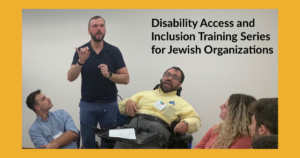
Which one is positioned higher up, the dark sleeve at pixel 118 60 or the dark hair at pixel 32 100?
the dark sleeve at pixel 118 60

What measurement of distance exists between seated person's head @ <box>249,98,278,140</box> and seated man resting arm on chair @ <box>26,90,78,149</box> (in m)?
1.80

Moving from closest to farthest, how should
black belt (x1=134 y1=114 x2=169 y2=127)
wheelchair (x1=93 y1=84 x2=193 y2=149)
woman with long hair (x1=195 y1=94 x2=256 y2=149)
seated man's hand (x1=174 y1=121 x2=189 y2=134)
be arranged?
woman with long hair (x1=195 y1=94 x2=256 y2=149)
wheelchair (x1=93 y1=84 x2=193 y2=149)
seated man's hand (x1=174 y1=121 x2=189 y2=134)
black belt (x1=134 y1=114 x2=169 y2=127)

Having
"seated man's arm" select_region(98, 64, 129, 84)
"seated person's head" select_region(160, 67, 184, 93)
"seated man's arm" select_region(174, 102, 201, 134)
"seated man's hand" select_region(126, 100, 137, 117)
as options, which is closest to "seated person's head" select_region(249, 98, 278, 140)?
"seated man's arm" select_region(174, 102, 201, 134)

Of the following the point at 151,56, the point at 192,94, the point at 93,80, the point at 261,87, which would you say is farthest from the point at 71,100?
the point at 261,87

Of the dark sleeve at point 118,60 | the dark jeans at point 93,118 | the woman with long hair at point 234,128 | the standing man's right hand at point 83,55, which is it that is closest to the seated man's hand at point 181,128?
the woman with long hair at point 234,128

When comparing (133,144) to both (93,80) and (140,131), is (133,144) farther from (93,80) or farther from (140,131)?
(93,80)

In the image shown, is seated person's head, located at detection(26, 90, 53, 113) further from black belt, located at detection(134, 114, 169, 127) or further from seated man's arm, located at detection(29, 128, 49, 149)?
black belt, located at detection(134, 114, 169, 127)

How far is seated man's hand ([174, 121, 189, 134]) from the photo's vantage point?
2.72 metres

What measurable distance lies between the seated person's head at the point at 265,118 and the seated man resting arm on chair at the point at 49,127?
180cm

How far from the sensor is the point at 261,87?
10.00ft

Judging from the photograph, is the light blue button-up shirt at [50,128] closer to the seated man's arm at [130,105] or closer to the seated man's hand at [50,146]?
the seated man's hand at [50,146]

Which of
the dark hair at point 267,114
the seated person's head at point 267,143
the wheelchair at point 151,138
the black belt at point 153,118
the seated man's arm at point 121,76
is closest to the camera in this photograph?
the seated person's head at point 267,143

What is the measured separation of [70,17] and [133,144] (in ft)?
5.26

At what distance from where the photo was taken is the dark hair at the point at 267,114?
2023mm
